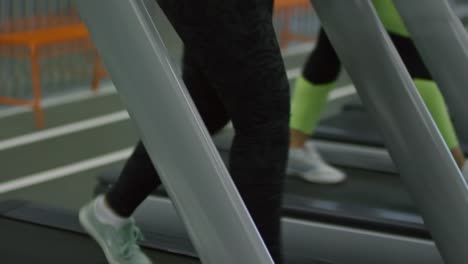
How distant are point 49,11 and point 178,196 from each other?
2.67m

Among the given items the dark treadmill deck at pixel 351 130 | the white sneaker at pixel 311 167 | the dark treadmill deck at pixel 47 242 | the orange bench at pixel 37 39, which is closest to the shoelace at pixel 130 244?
the dark treadmill deck at pixel 47 242

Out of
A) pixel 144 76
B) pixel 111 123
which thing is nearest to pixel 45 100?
pixel 111 123

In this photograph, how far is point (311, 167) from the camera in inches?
106

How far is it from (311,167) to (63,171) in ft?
3.19

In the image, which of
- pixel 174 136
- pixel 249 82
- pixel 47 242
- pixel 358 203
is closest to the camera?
pixel 174 136

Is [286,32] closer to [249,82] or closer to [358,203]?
[358,203]

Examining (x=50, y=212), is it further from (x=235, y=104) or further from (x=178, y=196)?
(x=178, y=196)

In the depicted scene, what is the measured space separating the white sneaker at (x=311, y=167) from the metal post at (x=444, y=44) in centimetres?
112

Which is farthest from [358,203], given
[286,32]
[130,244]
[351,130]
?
[286,32]

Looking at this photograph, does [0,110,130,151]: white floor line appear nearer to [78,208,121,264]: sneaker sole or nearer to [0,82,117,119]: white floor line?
[0,82,117,119]: white floor line

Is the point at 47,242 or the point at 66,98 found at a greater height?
the point at 47,242

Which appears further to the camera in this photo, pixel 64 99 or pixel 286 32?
pixel 286 32

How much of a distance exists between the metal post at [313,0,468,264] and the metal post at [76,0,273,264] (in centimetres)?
50

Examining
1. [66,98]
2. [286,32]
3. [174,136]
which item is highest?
[174,136]
